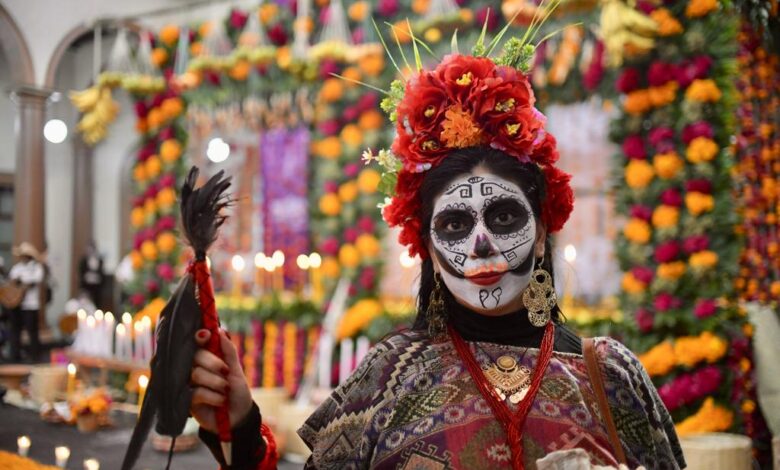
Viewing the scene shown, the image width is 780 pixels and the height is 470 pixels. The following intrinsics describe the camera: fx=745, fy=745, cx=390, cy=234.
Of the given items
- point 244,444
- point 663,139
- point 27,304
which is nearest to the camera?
point 244,444

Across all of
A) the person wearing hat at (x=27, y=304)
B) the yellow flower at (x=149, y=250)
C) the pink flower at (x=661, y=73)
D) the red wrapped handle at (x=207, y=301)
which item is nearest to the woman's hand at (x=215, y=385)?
the red wrapped handle at (x=207, y=301)

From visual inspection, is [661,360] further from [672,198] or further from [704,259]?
[672,198]

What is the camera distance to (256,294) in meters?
7.04

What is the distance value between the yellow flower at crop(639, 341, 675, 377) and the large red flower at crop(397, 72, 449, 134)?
3.21 metres

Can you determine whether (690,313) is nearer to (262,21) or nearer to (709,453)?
(709,453)

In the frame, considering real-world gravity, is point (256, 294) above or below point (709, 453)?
above

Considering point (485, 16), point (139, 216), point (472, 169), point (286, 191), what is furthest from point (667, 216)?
point (139, 216)

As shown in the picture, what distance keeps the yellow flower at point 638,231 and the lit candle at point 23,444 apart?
13.1 feet

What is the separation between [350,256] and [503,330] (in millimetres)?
4410

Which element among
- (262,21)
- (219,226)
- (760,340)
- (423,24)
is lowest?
(760,340)

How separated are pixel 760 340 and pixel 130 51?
658cm

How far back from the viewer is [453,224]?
1.84m

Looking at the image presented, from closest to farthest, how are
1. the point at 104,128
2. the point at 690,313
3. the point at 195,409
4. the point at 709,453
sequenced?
the point at 195,409 < the point at 709,453 < the point at 690,313 < the point at 104,128

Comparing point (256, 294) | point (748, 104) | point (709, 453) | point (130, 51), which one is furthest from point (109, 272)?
point (709, 453)
